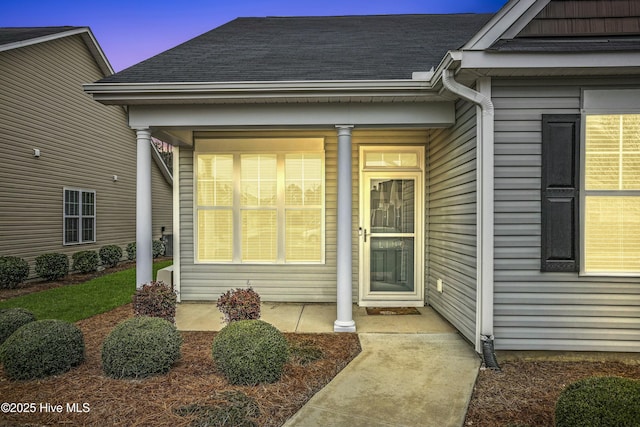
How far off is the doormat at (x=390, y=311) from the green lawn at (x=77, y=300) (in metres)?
4.01

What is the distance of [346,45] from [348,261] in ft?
11.3

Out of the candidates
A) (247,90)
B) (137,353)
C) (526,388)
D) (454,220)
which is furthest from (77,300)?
(526,388)

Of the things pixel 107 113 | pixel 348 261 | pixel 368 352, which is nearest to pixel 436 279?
pixel 348 261

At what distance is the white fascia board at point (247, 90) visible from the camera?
14.3 ft

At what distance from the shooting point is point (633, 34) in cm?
367

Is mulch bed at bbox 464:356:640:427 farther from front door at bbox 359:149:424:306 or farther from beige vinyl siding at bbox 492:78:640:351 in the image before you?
front door at bbox 359:149:424:306

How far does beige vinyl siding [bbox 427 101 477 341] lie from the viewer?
13.4ft

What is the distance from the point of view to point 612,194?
149 inches

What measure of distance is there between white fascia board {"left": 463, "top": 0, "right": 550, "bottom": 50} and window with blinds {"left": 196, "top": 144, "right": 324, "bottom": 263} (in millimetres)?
3023

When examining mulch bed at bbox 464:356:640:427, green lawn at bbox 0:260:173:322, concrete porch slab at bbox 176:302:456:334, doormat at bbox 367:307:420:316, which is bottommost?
green lawn at bbox 0:260:173:322

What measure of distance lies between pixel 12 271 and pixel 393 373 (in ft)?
26.8

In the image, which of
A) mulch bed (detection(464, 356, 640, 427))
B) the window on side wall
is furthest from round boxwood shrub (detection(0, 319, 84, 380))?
the window on side wall

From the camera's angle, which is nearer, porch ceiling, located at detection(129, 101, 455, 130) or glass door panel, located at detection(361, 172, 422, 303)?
porch ceiling, located at detection(129, 101, 455, 130)

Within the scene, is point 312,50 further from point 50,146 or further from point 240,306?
point 50,146
